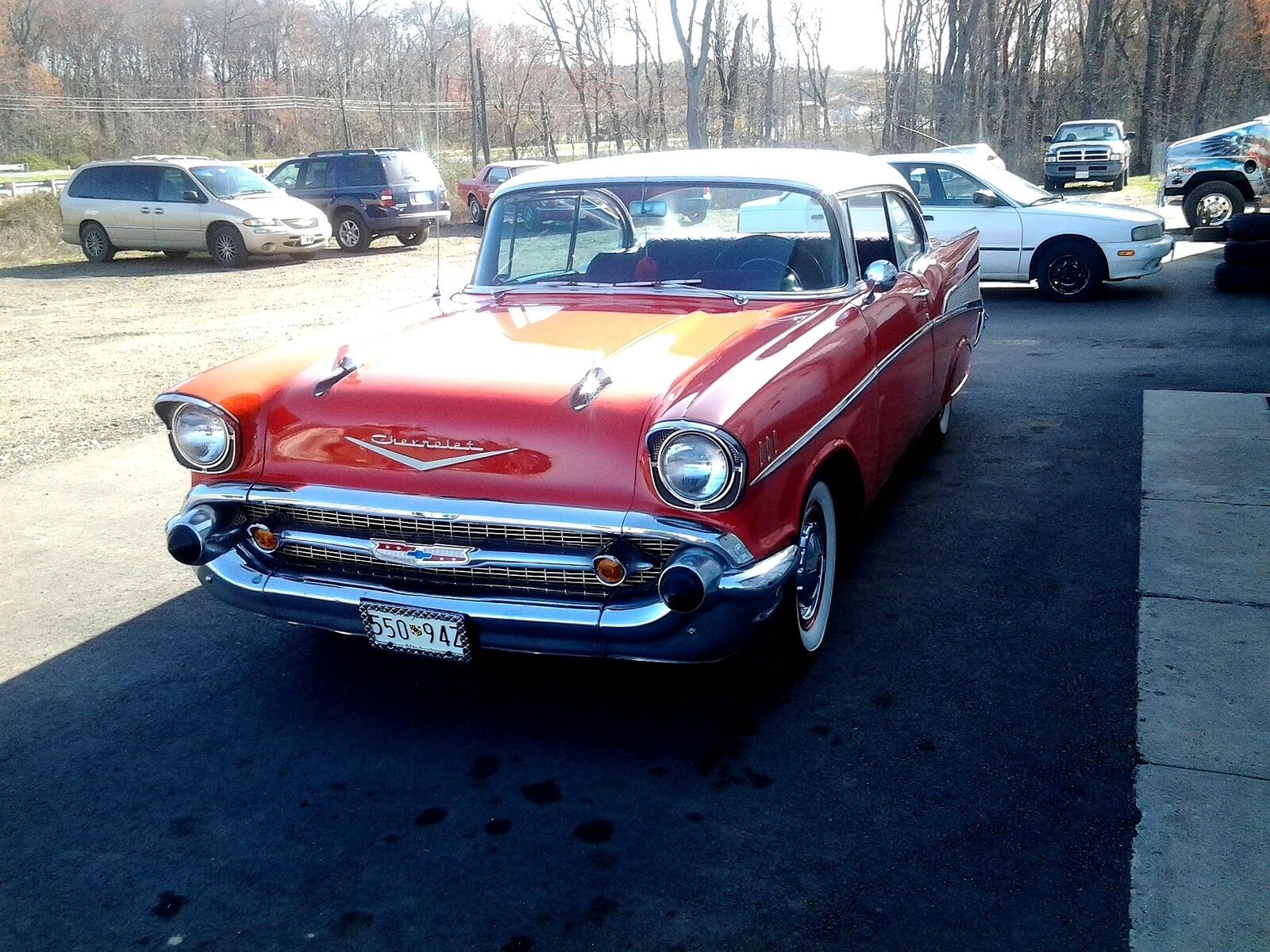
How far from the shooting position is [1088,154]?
27.1m

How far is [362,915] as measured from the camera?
265 cm

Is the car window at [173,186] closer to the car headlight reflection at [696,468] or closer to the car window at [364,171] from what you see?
the car window at [364,171]

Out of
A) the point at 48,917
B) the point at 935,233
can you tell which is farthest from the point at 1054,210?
the point at 48,917

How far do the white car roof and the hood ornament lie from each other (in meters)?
1.49

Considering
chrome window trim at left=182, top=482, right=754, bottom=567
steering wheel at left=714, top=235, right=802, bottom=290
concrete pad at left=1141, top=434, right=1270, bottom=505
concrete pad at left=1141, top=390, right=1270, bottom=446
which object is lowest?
concrete pad at left=1141, top=434, right=1270, bottom=505

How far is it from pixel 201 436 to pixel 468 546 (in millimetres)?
1028

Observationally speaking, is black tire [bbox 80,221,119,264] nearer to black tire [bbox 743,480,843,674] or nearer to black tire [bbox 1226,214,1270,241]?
black tire [bbox 1226,214,1270,241]

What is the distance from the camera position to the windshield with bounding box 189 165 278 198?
57.8 feet

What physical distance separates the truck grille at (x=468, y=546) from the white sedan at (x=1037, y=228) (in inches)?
351

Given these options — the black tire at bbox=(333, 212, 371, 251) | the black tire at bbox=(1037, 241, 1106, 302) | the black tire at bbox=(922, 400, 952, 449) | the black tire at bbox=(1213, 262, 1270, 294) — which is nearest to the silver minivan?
the black tire at bbox=(333, 212, 371, 251)

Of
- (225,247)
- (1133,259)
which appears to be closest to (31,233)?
(225,247)

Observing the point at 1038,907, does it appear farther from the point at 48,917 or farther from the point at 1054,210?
the point at 1054,210

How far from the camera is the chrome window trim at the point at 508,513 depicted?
308 cm

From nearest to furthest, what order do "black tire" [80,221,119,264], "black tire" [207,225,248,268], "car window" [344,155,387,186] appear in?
"black tire" [207,225,248,268] < "black tire" [80,221,119,264] < "car window" [344,155,387,186]
